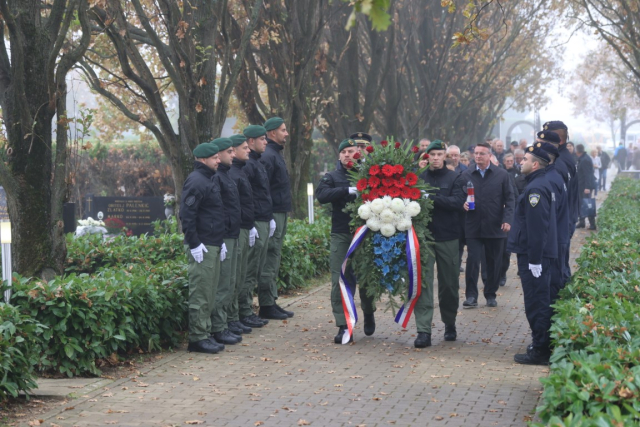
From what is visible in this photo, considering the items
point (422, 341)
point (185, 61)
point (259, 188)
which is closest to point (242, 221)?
point (259, 188)

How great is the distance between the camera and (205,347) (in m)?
9.00

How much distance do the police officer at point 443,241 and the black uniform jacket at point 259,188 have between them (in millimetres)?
2023

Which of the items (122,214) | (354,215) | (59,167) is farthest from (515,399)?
(122,214)

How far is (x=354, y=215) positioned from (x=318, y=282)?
4.93m

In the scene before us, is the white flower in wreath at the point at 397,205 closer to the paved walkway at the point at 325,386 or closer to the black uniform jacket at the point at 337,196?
the black uniform jacket at the point at 337,196

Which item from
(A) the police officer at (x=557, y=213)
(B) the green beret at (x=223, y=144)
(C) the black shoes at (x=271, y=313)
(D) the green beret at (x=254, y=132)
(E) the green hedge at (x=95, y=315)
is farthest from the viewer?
(C) the black shoes at (x=271, y=313)

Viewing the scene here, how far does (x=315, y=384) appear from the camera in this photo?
25.1ft

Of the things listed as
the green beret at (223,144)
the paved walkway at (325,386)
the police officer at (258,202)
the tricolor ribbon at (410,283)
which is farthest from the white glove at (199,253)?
the police officer at (258,202)

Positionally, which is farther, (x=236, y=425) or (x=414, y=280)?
(x=414, y=280)

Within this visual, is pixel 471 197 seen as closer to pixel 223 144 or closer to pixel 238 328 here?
pixel 238 328

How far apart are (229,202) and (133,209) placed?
1185 centimetres

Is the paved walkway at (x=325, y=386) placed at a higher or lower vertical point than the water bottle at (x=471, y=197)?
lower

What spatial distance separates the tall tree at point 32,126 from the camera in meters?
8.79

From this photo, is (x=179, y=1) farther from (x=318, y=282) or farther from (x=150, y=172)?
(x=150, y=172)
